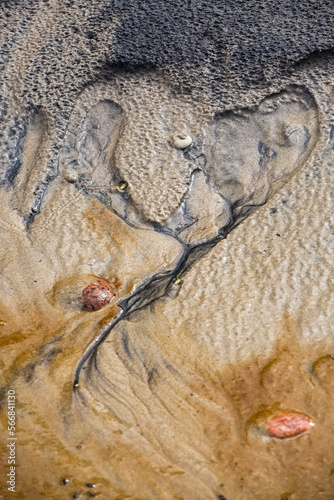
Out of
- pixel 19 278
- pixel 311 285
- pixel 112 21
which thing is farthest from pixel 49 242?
pixel 112 21

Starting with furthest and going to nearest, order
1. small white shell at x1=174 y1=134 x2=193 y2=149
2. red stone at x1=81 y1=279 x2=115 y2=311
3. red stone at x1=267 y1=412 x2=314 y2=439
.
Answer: small white shell at x1=174 y1=134 x2=193 y2=149 → red stone at x1=81 y1=279 x2=115 y2=311 → red stone at x1=267 y1=412 x2=314 y2=439

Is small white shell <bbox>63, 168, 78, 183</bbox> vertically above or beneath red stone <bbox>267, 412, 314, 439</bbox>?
above

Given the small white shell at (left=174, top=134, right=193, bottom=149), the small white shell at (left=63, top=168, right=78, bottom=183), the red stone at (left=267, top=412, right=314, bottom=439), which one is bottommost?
the red stone at (left=267, top=412, right=314, bottom=439)

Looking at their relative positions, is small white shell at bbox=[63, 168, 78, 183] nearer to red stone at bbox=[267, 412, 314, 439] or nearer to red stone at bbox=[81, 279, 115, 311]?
red stone at bbox=[81, 279, 115, 311]

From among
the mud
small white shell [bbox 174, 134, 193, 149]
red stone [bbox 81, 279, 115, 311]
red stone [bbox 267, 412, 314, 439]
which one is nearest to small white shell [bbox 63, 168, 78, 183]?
the mud

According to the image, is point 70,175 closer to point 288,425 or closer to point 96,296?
point 96,296

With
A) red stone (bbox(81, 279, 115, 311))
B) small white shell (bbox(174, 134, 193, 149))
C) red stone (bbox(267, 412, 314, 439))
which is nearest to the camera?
red stone (bbox(267, 412, 314, 439))
